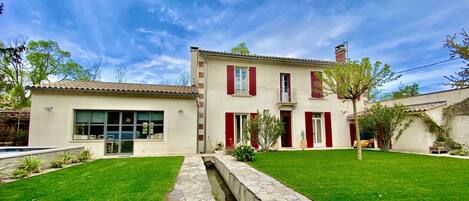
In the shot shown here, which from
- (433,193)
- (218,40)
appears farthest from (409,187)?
(218,40)

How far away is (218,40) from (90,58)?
1396 cm

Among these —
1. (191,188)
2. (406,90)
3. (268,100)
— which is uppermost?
(406,90)

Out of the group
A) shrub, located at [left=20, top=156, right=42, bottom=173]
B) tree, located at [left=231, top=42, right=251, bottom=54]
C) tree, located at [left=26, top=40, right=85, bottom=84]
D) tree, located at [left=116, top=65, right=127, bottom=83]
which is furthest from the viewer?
tree, located at [left=231, top=42, right=251, bottom=54]

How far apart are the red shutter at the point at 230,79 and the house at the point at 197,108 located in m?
0.05

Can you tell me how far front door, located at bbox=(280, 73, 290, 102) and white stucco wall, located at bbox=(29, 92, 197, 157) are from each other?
5.38m

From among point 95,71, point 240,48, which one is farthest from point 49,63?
point 240,48

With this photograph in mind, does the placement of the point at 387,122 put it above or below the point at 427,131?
above

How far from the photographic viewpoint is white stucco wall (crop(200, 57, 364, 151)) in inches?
515

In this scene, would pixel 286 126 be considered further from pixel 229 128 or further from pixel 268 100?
pixel 229 128

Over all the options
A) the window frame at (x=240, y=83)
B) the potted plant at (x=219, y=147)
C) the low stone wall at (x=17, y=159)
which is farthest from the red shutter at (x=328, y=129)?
the low stone wall at (x=17, y=159)

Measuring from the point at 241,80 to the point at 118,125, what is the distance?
21.9 feet

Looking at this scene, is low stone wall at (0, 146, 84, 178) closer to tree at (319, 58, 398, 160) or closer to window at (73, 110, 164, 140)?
window at (73, 110, 164, 140)

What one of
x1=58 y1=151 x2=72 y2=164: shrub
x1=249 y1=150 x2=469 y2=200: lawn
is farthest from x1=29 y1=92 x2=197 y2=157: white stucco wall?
x1=249 y1=150 x2=469 y2=200: lawn

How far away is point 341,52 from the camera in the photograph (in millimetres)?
16109
